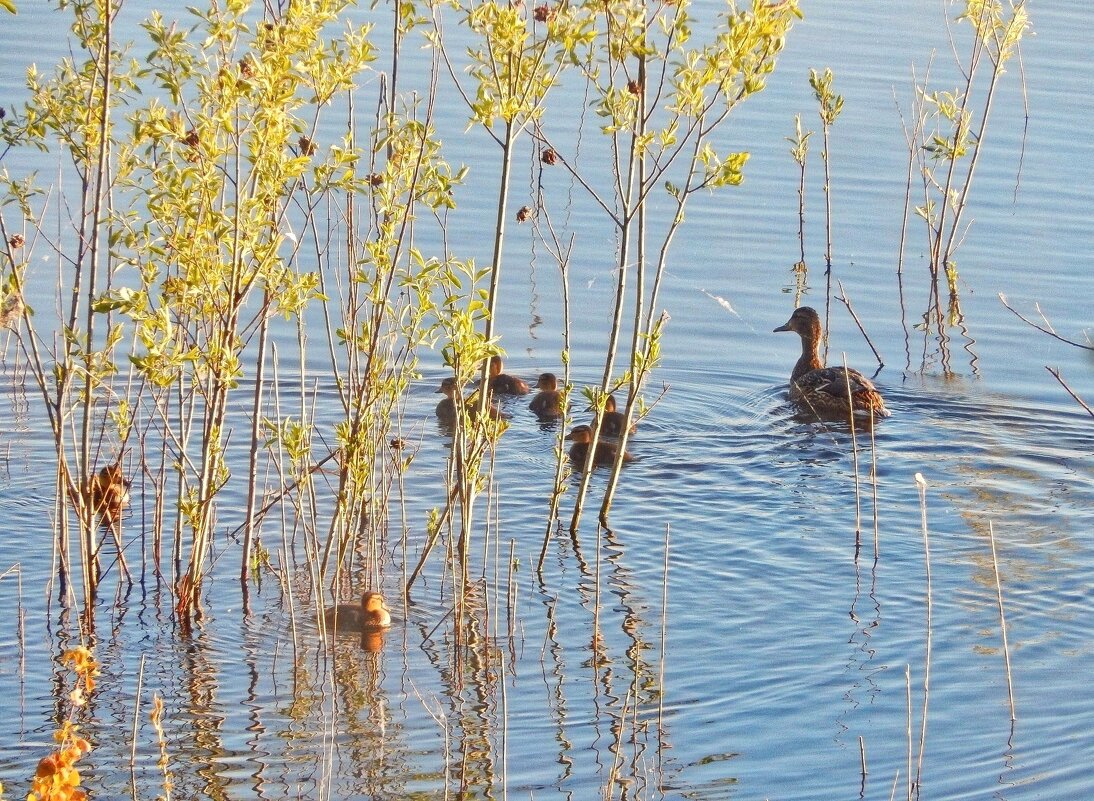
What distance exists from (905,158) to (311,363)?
946 centimetres

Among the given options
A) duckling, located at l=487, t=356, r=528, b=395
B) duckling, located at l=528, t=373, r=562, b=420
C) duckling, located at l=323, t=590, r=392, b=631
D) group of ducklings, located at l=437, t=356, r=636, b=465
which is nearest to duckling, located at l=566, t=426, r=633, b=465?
group of ducklings, located at l=437, t=356, r=636, b=465

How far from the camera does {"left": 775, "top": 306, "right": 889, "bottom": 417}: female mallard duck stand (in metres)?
11.9

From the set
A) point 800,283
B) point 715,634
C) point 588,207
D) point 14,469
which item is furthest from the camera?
point 588,207

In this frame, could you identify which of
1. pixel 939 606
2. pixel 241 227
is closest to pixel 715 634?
pixel 939 606

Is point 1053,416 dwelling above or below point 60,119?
below

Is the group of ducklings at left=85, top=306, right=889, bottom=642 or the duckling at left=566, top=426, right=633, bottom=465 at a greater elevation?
the group of ducklings at left=85, top=306, right=889, bottom=642

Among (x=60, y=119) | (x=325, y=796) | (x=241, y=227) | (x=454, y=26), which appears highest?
(x=454, y=26)

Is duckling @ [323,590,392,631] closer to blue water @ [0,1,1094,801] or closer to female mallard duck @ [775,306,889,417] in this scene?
blue water @ [0,1,1094,801]

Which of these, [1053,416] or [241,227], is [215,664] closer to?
[241,227]

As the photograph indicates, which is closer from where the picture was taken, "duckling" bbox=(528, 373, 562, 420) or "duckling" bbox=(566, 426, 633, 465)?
"duckling" bbox=(566, 426, 633, 465)

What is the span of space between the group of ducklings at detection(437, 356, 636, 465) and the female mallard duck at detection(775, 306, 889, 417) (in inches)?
60.6

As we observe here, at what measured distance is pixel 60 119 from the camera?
759 cm

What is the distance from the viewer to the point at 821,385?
40.4 feet

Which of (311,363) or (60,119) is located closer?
(60,119)
